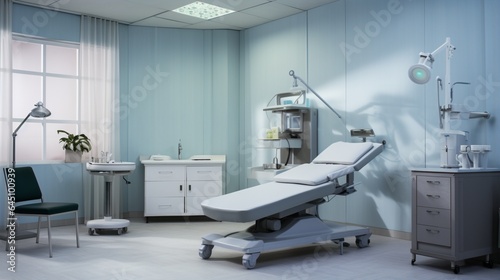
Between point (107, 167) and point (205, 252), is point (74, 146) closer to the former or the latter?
point (107, 167)

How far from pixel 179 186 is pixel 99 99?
1.73 meters

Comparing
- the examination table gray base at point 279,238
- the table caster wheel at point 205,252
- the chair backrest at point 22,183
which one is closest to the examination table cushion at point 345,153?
the examination table gray base at point 279,238

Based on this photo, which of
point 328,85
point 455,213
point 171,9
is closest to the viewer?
point 455,213

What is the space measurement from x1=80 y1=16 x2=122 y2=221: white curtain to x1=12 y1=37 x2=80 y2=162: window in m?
0.20

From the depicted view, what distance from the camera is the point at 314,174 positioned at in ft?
15.8

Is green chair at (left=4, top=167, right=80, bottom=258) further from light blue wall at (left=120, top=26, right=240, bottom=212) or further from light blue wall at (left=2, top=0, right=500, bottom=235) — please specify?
light blue wall at (left=120, top=26, right=240, bottom=212)

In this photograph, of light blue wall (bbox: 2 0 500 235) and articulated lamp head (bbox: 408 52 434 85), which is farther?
light blue wall (bbox: 2 0 500 235)

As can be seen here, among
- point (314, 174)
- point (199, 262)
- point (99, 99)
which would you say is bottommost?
point (199, 262)

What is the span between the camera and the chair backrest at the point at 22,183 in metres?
5.07

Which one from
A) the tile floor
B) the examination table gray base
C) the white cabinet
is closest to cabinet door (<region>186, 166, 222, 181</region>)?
the white cabinet

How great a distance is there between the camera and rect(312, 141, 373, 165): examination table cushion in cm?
504

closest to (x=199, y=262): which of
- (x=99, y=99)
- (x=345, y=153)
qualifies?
(x=345, y=153)

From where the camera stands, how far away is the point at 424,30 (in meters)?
5.26

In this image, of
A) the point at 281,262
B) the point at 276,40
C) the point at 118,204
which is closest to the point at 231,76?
the point at 276,40
